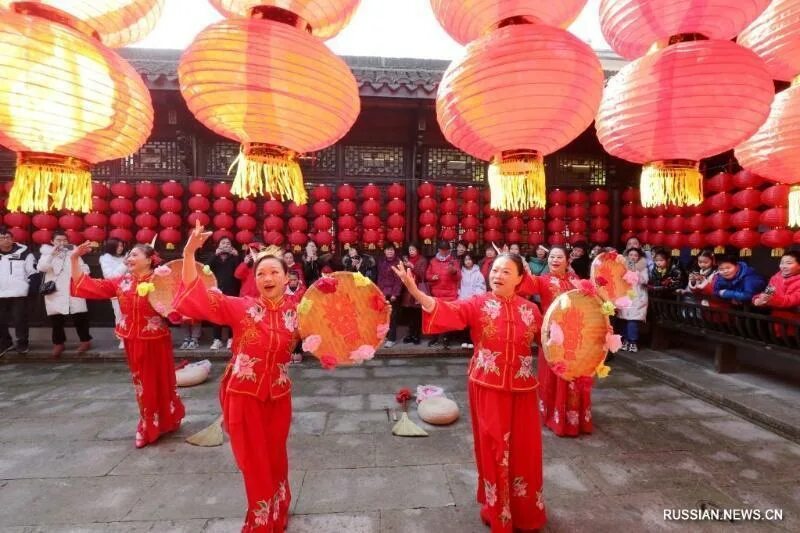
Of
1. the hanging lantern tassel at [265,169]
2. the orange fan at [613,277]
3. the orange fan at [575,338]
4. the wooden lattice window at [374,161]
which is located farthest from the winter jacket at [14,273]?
the orange fan at [613,277]

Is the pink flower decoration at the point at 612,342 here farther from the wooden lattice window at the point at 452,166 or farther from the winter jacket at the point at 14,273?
the winter jacket at the point at 14,273

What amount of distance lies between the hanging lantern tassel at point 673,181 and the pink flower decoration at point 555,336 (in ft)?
3.48

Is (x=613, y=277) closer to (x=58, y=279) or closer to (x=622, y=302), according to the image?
(x=622, y=302)

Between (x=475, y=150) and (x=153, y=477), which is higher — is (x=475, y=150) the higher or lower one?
the higher one

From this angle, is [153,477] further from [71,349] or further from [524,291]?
[71,349]

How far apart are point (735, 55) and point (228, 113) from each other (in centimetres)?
265

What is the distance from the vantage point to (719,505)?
3016mm

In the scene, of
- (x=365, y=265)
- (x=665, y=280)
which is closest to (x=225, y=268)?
(x=365, y=265)

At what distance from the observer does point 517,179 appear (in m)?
2.52

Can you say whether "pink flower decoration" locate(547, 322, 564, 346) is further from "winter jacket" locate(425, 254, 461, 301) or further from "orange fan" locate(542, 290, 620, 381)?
"winter jacket" locate(425, 254, 461, 301)

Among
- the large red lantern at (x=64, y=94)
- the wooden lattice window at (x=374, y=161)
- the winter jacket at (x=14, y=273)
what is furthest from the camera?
the wooden lattice window at (x=374, y=161)

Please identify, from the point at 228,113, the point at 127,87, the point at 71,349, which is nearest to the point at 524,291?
the point at 228,113

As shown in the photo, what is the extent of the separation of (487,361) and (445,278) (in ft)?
16.4

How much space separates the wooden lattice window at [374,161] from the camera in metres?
8.73
